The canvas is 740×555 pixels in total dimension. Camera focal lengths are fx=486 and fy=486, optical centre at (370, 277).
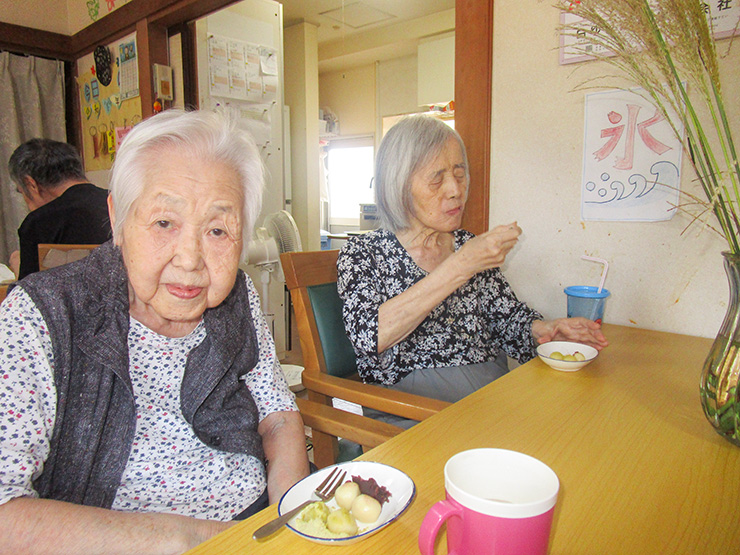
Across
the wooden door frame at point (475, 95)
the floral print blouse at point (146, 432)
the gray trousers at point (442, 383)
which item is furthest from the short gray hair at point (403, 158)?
the floral print blouse at point (146, 432)

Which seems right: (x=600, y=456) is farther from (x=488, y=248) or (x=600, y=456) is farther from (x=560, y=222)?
(x=560, y=222)

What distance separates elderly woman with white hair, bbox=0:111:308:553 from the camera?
741 mm

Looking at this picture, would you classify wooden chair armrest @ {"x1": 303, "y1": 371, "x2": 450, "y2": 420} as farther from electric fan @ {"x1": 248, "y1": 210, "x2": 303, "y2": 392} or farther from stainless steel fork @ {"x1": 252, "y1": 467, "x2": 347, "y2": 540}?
electric fan @ {"x1": 248, "y1": 210, "x2": 303, "y2": 392}

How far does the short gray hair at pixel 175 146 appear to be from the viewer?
918 mm

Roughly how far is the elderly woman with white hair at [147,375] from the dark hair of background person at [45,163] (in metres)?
2.06

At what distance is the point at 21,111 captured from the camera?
4027 mm

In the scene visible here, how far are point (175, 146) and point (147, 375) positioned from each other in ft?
1.48

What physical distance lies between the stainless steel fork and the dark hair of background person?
2.68 metres

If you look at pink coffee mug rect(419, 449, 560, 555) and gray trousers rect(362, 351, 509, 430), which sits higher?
pink coffee mug rect(419, 449, 560, 555)

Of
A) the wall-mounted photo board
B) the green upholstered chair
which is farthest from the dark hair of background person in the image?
the green upholstered chair

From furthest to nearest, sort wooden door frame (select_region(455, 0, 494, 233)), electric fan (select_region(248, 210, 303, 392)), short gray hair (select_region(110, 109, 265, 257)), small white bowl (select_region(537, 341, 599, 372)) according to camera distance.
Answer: electric fan (select_region(248, 210, 303, 392)) → wooden door frame (select_region(455, 0, 494, 233)) → small white bowl (select_region(537, 341, 599, 372)) → short gray hair (select_region(110, 109, 265, 257))

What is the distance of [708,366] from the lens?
2.60 ft

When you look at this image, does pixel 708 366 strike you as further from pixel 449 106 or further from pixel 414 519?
pixel 449 106

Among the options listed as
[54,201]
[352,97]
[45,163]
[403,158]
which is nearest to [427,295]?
[403,158]
